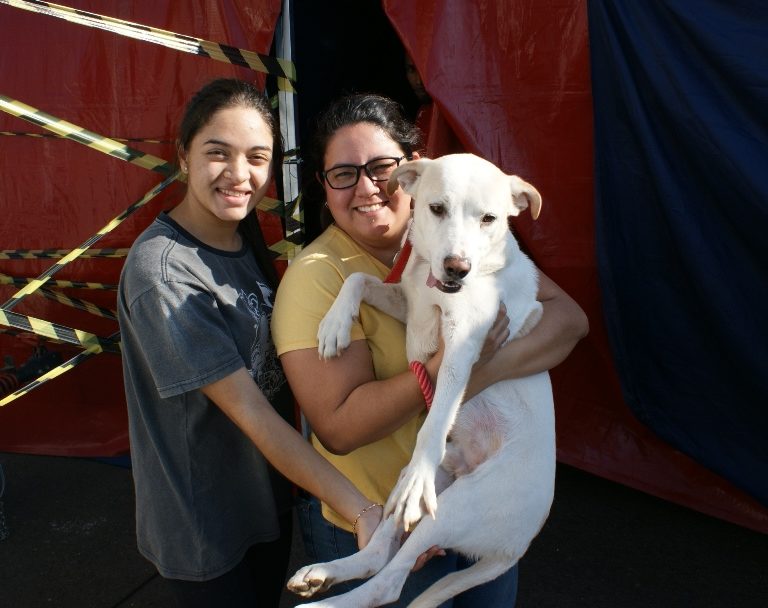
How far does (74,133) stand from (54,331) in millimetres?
833

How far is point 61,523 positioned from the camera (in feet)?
10.6

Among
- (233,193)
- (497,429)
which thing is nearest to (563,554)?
(497,429)

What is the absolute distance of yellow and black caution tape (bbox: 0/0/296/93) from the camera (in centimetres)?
236

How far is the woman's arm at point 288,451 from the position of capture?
1418mm

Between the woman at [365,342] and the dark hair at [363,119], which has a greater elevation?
the dark hair at [363,119]

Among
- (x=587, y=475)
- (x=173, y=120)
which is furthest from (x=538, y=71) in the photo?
(x=587, y=475)

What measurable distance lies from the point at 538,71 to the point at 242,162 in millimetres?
1424

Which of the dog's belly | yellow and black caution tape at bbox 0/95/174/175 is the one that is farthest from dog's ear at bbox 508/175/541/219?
yellow and black caution tape at bbox 0/95/174/175

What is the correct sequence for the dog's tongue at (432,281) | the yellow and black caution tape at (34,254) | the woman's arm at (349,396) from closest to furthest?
the woman's arm at (349,396) < the dog's tongue at (432,281) < the yellow and black caution tape at (34,254)

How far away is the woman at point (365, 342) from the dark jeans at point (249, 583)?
0.15m

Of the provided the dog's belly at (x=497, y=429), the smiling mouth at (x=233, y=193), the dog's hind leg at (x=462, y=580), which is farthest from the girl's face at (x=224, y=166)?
the dog's hind leg at (x=462, y=580)

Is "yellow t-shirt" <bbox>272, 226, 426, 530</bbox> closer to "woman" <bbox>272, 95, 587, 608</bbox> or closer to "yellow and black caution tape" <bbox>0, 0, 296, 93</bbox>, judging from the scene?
"woman" <bbox>272, 95, 587, 608</bbox>

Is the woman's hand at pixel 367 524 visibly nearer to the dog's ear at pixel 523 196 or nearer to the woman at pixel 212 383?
the woman at pixel 212 383

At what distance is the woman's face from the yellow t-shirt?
4.3 inches
